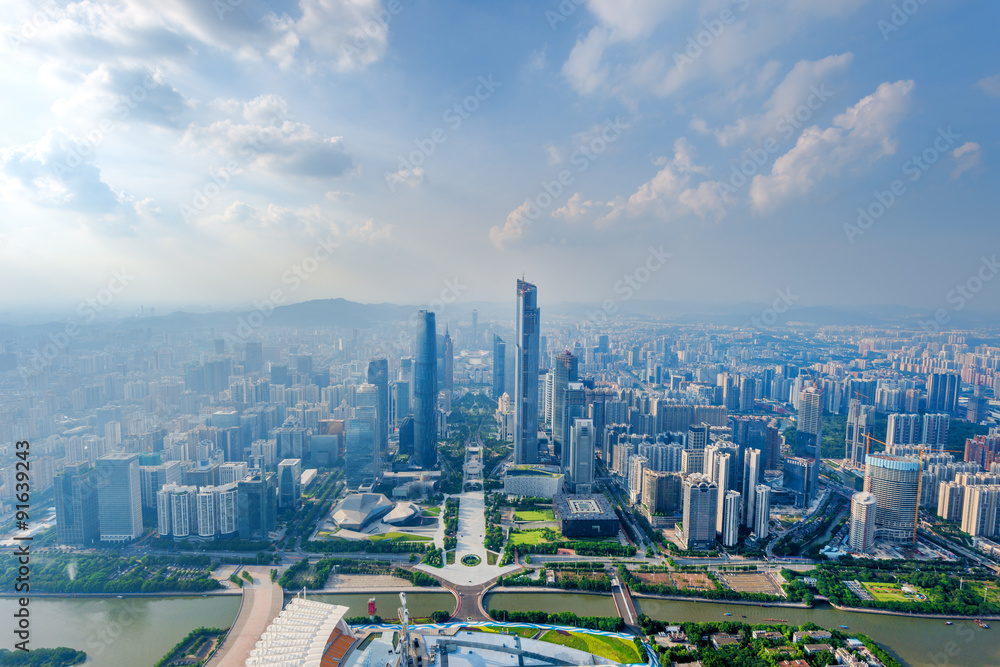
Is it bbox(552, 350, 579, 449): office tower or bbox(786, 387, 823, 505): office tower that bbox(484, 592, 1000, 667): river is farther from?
bbox(552, 350, 579, 449): office tower

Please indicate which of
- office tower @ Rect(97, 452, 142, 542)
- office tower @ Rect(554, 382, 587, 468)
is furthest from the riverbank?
office tower @ Rect(97, 452, 142, 542)

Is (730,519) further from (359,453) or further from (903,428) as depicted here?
(903,428)

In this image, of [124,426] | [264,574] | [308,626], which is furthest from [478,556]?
[124,426]

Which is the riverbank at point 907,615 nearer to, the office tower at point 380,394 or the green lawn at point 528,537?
the green lawn at point 528,537

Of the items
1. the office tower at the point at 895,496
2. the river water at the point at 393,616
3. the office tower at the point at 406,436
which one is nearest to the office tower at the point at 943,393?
the office tower at the point at 895,496

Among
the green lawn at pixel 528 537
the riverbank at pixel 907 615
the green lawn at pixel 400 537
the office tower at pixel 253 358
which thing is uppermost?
the office tower at pixel 253 358

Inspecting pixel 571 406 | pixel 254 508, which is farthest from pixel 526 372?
pixel 254 508
